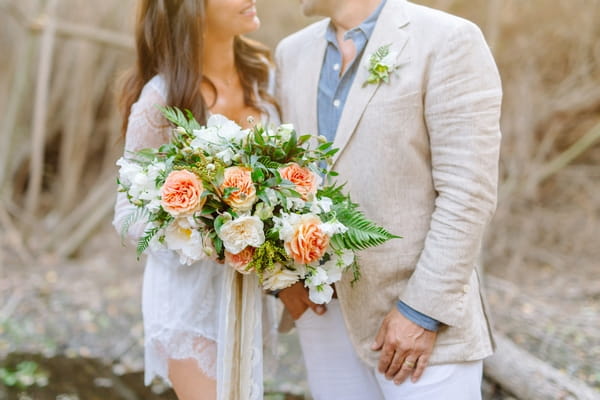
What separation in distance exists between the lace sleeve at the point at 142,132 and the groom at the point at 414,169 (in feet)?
1.60

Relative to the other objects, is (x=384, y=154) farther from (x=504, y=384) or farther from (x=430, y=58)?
(x=504, y=384)

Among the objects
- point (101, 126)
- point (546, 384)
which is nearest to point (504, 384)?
point (546, 384)

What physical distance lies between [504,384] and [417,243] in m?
1.61

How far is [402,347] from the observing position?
79.2 inches

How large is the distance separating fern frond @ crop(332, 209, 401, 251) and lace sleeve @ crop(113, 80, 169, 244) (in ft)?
2.46

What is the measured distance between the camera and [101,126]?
27.0 ft

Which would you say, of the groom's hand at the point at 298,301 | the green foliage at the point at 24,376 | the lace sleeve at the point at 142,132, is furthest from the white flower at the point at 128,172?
the green foliage at the point at 24,376

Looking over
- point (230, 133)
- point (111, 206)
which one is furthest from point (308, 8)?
point (111, 206)

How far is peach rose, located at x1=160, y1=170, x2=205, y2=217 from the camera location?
168 centimetres

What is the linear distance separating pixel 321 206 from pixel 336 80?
0.62m

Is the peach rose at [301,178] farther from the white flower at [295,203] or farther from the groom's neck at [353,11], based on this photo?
the groom's neck at [353,11]

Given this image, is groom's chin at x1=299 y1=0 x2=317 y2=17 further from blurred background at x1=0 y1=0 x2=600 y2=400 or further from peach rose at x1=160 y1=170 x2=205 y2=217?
blurred background at x1=0 y1=0 x2=600 y2=400

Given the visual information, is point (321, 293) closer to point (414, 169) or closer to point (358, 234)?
point (358, 234)

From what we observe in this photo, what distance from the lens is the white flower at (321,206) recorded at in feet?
5.80
